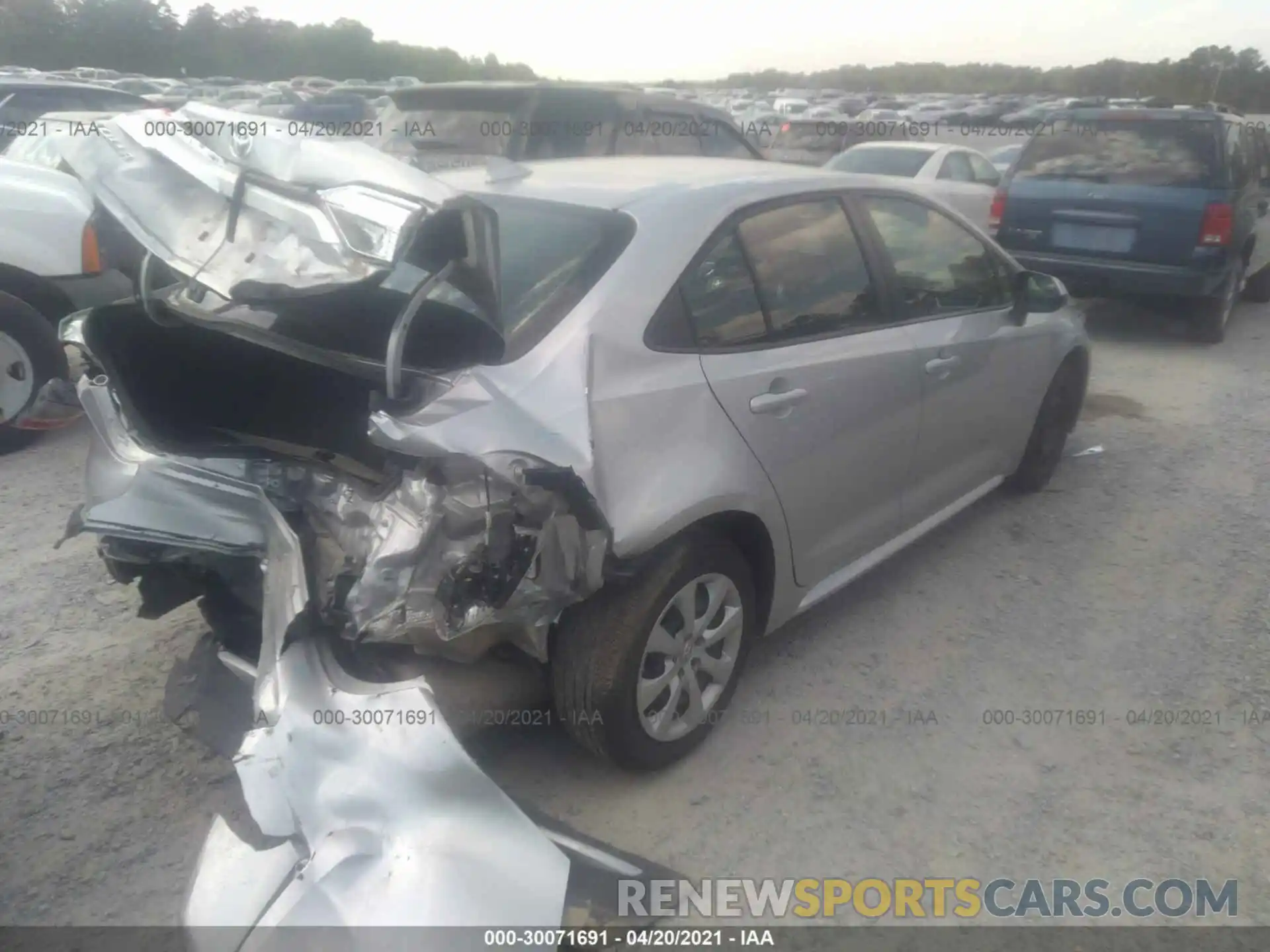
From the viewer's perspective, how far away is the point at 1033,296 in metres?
4.10

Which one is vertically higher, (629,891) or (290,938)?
(290,938)

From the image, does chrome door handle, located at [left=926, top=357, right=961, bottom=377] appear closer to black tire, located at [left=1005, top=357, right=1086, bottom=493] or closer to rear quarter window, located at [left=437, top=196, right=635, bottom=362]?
black tire, located at [left=1005, top=357, right=1086, bottom=493]

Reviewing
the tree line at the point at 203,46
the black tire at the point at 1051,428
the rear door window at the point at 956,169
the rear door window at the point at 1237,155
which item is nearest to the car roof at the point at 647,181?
the black tire at the point at 1051,428

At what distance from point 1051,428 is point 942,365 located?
5.08 feet

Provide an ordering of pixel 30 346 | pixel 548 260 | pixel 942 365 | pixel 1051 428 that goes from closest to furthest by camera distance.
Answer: pixel 548 260, pixel 942 365, pixel 1051 428, pixel 30 346

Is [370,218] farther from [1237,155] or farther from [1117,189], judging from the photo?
[1237,155]

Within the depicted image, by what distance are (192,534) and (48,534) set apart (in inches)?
87.6

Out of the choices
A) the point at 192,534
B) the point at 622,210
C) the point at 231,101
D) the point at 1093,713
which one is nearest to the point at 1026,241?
the point at 1093,713

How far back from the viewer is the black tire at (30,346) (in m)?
4.91

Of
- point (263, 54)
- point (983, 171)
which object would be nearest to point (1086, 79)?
point (263, 54)

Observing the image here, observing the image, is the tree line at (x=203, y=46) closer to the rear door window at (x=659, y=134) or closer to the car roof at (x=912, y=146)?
the car roof at (x=912, y=146)

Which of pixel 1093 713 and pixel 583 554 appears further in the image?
pixel 1093 713

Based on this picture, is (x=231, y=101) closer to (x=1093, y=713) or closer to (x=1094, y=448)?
(x=1094, y=448)

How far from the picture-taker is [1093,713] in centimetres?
324
